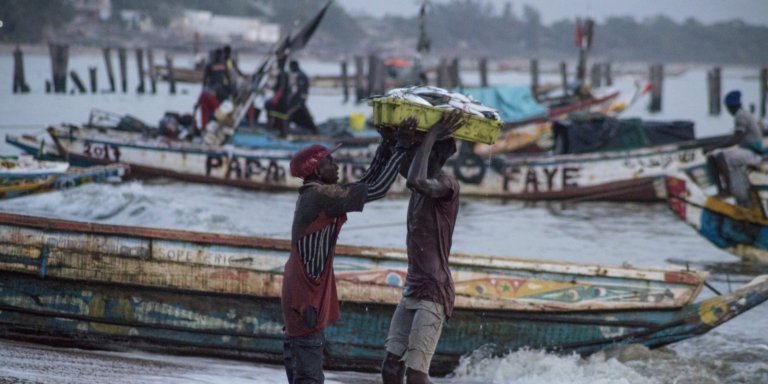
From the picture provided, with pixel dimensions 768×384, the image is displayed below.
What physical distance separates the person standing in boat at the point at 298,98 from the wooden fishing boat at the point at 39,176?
513cm

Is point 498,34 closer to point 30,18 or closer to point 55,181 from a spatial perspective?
point 30,18

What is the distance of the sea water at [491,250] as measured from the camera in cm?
749

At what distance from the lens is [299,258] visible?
5395mm

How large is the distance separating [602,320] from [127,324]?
11.8 ft

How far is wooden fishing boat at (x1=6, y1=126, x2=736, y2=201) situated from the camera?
1844 centimetres

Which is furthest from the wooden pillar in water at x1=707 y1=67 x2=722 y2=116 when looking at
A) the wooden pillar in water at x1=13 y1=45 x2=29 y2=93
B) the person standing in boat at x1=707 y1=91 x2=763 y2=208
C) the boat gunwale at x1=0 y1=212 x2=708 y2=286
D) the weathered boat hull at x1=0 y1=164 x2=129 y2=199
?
the boat gunwale at x1=0 y1=212 x2=708 y2=286

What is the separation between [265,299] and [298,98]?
11.3 metres

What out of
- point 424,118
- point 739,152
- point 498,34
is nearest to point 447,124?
point 424,118

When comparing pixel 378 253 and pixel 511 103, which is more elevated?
pixel 511 103

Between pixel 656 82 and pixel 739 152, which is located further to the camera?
pixel 656 82

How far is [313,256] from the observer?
17.7 ft

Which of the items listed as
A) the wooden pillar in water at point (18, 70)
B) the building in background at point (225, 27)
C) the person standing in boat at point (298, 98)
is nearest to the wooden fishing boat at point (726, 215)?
the person standing in boat at point (298, 98)

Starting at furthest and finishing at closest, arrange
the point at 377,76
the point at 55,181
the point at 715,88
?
1. the point at 715,88
2. the point at 377,76
3. the point at 55,181

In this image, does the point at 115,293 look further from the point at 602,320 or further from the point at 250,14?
the point at 250,14
